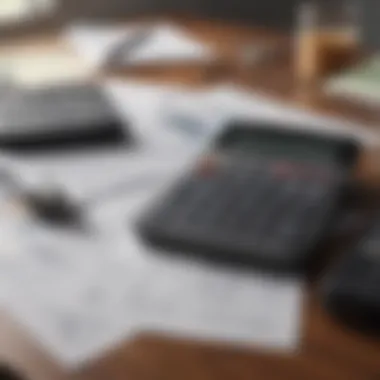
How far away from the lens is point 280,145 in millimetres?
1167

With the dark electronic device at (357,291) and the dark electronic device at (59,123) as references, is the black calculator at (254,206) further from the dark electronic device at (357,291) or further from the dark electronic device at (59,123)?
the dark electronic device at (59,123)

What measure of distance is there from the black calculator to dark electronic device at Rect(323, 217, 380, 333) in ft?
0.18

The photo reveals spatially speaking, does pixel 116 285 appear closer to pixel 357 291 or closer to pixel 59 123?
pixel 357 291

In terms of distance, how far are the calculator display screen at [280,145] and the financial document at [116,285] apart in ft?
0.22

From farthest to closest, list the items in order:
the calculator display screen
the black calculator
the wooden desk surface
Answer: the calculator display screen → the black calculator → the wooden desk surface

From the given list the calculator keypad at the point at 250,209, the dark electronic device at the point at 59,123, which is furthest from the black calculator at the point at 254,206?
the dark electronic device at the point at 59,123

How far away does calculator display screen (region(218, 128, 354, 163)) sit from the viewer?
3.73 feet

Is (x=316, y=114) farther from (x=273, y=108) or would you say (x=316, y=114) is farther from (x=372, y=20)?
(x=372, y=20)

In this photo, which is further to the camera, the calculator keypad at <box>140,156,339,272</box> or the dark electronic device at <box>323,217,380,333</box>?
the calculator keypad at <box>140,156,339,272</box>

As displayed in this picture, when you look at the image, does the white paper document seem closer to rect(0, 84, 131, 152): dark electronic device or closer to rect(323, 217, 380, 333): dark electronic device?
rect(0, 84, 131, 152): dark electronic device

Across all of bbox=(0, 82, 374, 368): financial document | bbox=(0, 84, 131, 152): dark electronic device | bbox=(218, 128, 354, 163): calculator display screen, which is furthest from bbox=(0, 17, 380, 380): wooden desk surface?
bbox=(0, 84, 131, 152): dark electronic device

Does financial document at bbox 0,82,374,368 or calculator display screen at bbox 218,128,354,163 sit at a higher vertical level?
calculator display screen at bbox 218,128,354,163

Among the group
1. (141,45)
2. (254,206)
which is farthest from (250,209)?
(141,45)

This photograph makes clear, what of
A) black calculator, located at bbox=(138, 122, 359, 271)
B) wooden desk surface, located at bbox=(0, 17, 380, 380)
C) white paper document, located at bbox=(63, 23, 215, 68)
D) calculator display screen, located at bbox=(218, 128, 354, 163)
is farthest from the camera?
white paper document, located at bbox=(63, 23, 215, 68)
